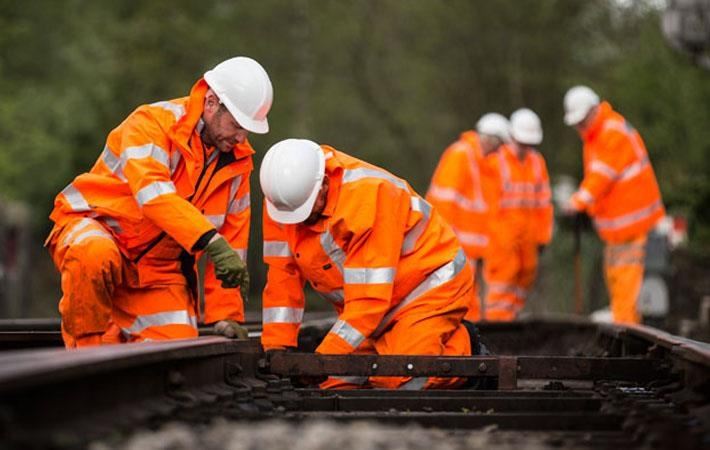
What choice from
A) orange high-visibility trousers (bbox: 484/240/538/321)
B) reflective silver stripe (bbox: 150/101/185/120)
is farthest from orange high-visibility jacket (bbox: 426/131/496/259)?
reflective silver stripe (bbox: 150/101/185/120)

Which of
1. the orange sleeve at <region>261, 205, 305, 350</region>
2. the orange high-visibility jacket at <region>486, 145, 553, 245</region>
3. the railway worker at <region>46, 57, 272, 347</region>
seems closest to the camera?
the railway worker at <region>46, 57, 272, 347</region>

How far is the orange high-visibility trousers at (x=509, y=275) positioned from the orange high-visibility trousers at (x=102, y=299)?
7.97 metres

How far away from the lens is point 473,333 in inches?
312

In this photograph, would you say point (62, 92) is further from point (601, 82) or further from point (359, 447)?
point (359, 447)

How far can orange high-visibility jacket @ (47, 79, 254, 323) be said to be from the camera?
704cm

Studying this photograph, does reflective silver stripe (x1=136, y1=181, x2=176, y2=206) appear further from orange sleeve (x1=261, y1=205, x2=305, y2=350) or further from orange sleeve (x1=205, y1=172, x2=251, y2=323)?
orange sleeve (x1=205, y1=172, x2=251, y2=323)

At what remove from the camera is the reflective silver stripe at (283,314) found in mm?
7672

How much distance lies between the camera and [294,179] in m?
7.08

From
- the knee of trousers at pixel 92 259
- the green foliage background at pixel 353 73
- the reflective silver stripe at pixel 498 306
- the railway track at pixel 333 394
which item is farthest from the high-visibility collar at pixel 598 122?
the green foliage background at pixel 353 73

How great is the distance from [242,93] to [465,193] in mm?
7568

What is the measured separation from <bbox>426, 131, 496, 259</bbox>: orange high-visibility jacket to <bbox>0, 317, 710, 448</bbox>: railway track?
6.46 meters

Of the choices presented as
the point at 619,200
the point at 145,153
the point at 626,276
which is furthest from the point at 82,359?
the point at 619,200

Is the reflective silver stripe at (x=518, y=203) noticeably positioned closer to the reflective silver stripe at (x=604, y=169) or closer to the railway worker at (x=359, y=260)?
the reflective silver stripe at (x=604, y=169)

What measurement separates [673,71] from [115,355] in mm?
23399
